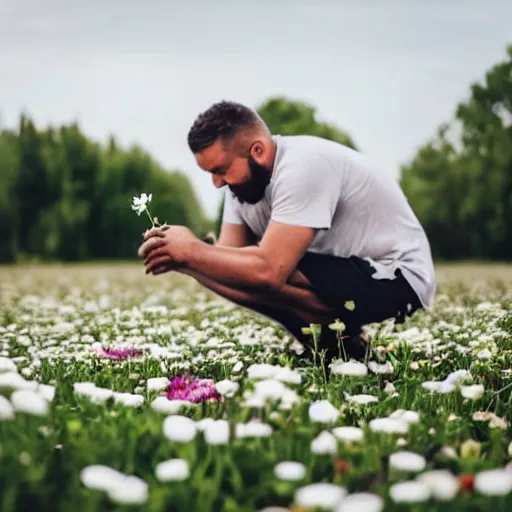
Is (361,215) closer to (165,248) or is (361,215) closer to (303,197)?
(303,197)

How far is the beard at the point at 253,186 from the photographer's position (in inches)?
156

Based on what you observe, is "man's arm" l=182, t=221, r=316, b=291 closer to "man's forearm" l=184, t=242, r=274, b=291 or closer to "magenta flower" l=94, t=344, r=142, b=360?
"man's forearm" l=184, t=242, r=274, b=291

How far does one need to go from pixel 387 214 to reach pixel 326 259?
1.56ft

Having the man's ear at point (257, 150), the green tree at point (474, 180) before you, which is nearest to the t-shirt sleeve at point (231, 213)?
the man's ear at point (257, 150)

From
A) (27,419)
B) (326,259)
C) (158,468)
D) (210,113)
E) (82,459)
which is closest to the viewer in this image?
(158,468)

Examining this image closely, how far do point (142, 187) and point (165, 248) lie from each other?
139ft

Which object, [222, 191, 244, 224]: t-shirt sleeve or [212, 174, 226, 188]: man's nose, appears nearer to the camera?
[212, 174, 226, 188]: man's nose

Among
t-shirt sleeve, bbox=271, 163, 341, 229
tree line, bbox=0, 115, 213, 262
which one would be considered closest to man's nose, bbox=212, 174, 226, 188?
t-shirt sleeve, bbox=271, 163, 341, 229

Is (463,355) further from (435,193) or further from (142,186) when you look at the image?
(142,186)

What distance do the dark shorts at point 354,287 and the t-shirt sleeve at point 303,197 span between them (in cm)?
43

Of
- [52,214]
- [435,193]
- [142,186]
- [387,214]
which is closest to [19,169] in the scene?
[52,214]

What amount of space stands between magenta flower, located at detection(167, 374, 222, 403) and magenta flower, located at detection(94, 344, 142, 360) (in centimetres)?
101

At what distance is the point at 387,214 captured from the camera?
14.3 ft

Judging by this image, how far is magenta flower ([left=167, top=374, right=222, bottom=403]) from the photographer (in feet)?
10.3
